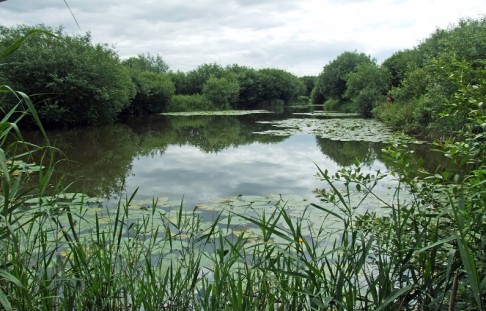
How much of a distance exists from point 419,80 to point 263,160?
9.08 meters

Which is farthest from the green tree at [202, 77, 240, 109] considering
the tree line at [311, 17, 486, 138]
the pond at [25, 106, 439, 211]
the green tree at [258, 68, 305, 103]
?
the pond at [25, 106, 439, 211]

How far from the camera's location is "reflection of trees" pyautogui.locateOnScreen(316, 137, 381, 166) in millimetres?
9336

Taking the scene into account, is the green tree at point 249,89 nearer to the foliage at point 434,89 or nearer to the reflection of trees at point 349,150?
the foliage at point 434,89

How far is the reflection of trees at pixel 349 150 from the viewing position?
934 cm

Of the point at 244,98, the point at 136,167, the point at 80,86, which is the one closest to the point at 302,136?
the point at 136,167

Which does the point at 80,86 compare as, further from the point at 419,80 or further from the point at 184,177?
the point at 419,80

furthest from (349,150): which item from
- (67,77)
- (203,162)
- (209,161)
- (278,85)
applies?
(278,85)

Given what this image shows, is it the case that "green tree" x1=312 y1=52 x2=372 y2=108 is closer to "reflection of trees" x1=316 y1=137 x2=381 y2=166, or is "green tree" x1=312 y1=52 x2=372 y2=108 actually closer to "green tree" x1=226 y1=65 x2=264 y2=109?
"green tree" x1=226 y1=65 x2=264 y2=109

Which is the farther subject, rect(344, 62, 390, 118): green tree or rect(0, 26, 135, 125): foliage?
rect(344, 62, 390, 118): green tree

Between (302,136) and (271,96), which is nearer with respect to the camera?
(302,136)

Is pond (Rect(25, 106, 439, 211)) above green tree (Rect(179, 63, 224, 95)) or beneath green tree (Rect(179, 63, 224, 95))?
beneath

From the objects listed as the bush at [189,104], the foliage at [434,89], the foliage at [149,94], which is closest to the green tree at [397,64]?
the foliage at [434,89]

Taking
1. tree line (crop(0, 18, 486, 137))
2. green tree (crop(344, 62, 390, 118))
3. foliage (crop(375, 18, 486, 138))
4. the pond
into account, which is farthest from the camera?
green tree (crop(344, 62, 390, 118))

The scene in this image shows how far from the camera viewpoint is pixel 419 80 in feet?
50.0
